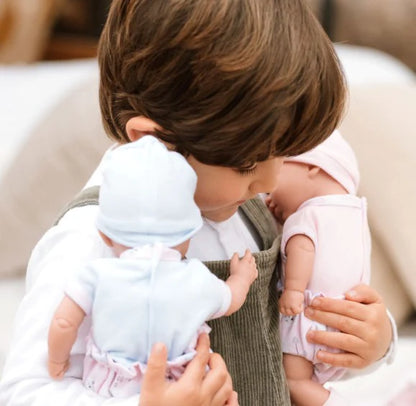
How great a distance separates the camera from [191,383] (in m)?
0.78

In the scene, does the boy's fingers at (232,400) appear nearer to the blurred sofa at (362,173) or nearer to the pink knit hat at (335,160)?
the pink knit hat at (335,160)

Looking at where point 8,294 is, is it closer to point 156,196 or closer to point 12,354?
point 12,354

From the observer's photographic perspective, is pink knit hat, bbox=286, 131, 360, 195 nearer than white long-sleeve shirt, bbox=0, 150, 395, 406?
No

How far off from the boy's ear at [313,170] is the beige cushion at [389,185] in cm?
69

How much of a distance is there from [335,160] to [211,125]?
293mm

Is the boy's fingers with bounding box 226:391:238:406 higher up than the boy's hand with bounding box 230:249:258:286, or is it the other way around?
the boy's hand with bounding box 230:249:258:286

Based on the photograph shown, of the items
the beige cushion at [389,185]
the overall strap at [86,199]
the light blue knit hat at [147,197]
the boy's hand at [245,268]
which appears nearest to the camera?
the light blue knit hat at [147,197]

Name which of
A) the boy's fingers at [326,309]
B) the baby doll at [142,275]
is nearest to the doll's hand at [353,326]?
the boy's fingers at [326,309]

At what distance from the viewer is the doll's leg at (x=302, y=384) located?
3.19 ft

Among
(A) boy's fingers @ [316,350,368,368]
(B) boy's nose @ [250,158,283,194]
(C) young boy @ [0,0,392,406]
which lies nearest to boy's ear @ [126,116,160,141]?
(C) young boy @ [0,0,392,406]

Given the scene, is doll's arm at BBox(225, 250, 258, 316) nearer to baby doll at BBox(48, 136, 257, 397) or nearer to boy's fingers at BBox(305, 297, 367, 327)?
baby doll at BBox(48, 136, 257, 397)

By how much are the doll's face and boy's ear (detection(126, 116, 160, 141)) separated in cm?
25

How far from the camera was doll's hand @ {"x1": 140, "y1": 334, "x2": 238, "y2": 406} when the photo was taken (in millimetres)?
750

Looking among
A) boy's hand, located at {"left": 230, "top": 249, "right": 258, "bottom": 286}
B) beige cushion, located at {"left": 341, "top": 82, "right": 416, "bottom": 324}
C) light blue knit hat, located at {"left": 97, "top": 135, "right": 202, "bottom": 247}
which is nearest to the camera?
light blue knit hat, located at {"left": 97, "top": 135, "right": 202, "bottom": 247}
